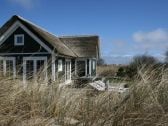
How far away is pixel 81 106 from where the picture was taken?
14.2ft

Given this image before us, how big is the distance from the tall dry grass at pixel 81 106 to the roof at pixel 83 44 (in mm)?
26685

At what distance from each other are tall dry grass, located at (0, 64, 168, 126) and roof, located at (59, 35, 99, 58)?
87.5 ft

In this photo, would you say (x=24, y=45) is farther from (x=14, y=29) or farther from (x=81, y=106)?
(x=81, y=106)

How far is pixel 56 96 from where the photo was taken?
4543mm

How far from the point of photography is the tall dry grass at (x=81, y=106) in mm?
3754

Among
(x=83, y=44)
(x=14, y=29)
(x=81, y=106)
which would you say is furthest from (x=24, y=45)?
(x=81, y=106)

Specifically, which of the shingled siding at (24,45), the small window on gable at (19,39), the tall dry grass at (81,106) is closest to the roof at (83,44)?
the shingled siding at (24,45)

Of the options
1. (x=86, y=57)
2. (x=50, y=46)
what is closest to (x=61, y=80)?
(x=50, y=46)

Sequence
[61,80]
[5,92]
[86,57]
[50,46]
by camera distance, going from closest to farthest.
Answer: [5,92], [61,80], [50,46], [86,57]

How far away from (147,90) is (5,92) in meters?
1.84

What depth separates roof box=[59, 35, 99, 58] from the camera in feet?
106

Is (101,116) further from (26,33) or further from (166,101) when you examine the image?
(26,33)

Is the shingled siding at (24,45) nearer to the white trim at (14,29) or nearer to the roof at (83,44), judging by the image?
the white trim at (14,29)

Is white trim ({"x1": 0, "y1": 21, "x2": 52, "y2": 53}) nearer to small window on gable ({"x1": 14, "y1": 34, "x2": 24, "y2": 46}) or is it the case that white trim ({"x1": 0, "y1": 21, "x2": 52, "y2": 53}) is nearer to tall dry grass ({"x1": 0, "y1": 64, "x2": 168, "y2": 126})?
small window on gable ({"x1": 14, "y1": 34, "x2": 24, "y2": 46})
